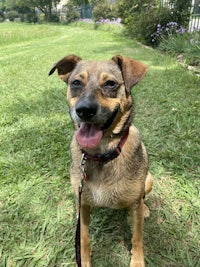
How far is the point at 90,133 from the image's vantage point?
6.33ft

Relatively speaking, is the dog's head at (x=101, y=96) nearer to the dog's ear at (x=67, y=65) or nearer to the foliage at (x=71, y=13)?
the dog's ear at (x=67, y=65)

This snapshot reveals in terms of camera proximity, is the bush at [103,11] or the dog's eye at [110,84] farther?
the bush at [103,11]

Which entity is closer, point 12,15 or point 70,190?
point 70,190

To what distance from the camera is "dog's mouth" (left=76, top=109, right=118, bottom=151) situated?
1.87 metres

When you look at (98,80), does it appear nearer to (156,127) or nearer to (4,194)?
(4,194)

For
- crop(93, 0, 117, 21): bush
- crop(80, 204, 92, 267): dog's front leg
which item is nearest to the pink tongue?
crop(80, 204, 92, 267): dog's front leg

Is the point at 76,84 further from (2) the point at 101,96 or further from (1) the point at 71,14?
(1) the point at 71,14

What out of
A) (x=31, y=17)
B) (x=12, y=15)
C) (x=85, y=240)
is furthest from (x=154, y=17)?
(x=12, y=15)

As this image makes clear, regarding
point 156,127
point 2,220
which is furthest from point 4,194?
point 156,127

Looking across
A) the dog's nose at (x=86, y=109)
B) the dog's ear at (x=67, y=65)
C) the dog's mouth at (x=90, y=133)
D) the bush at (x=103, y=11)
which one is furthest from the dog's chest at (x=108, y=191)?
the bush at (x=103, y=11)

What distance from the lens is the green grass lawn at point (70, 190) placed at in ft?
7.54

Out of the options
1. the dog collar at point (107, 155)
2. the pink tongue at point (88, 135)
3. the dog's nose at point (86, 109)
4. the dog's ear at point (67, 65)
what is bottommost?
the dog collar at point (107, 155)

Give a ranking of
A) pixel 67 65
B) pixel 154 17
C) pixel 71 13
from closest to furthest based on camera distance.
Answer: pixel 67 65, pixel 154 17, pixel 71 13

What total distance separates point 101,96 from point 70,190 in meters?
1.44
